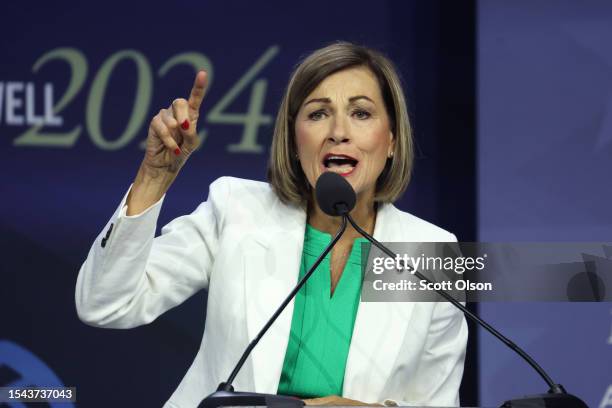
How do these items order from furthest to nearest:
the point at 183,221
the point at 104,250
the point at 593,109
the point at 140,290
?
the point at 593,109 < the point at 183,221 < the point at 140,290 < the point at 104,250

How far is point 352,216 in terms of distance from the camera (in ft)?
7.09

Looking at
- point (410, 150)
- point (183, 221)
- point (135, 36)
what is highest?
point (135, 36)

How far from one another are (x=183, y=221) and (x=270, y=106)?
0.97 metres

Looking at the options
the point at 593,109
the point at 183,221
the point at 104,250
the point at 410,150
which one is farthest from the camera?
the point at 593,109

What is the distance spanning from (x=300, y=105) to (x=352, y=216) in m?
0.26

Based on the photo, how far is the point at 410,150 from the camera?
86.7 inches

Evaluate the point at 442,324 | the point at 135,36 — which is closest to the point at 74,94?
the point at 135,36

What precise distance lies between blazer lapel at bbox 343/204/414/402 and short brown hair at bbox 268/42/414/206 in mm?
289

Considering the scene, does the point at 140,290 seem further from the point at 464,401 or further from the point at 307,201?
the point at 464,401

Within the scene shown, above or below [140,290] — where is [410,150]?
above

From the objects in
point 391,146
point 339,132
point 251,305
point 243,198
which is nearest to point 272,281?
point 251,305

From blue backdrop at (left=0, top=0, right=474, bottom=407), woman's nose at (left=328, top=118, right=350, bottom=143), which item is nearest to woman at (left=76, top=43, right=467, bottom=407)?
woman's nose at (left=328, top=118, right=350, bottom=143)

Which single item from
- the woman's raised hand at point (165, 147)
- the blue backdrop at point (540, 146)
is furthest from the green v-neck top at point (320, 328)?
the blue backdrop at point (540, 146)

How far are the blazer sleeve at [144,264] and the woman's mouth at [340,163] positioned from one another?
0.74ft
